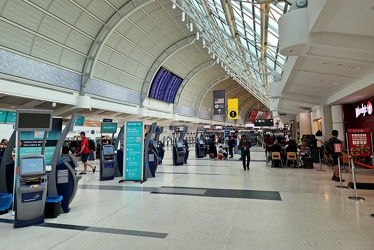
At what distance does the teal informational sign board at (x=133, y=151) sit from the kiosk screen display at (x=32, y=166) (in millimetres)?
3473

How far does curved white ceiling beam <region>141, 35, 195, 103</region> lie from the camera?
2245cm

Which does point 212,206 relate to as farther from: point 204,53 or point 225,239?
point 204,53

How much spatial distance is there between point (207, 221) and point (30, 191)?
9.20 feet

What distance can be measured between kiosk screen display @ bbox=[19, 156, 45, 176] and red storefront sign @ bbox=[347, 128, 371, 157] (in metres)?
6.68

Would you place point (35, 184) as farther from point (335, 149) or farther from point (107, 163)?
point (335, 149)

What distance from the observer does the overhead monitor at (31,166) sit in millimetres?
3531

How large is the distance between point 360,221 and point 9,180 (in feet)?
21.0

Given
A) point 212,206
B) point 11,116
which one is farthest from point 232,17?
point 11,116

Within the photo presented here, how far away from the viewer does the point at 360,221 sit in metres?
3.57

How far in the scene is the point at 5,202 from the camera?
4254 mm

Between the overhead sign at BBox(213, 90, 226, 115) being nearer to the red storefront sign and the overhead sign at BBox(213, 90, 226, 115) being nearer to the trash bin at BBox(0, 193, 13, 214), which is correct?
the red storefront sign

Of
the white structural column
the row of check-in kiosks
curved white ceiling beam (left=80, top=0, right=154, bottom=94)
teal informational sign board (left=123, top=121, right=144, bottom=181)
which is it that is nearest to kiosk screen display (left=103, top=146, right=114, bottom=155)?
teal informational sign board (left=123, top=121, right=144, bottom=181)

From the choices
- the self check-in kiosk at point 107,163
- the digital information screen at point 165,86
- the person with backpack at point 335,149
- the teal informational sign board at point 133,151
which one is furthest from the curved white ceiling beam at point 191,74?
the person with backpack at point 335,149

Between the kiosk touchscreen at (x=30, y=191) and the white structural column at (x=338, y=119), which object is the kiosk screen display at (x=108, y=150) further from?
the white structural column at (x=338, y=119)
